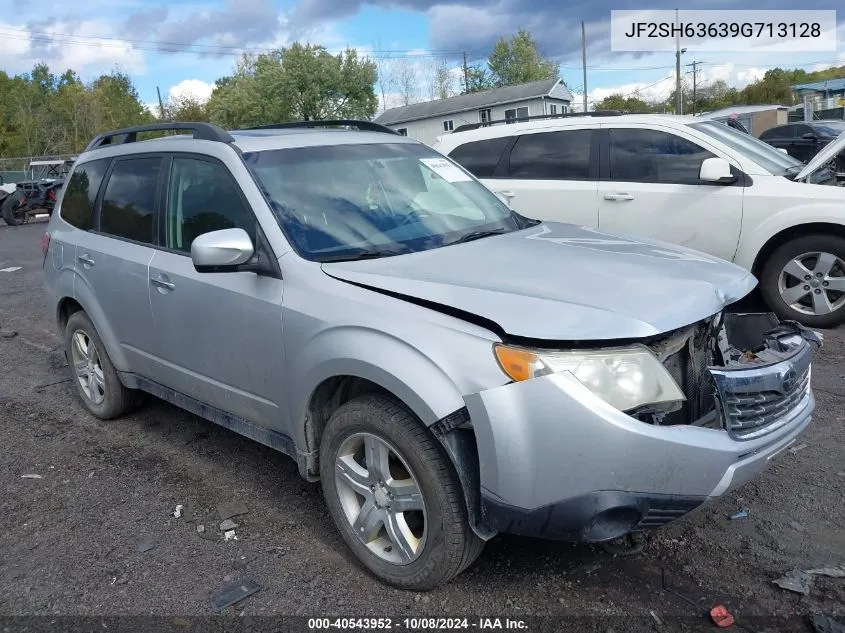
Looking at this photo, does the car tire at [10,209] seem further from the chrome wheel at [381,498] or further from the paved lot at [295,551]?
the chrome wheel at [381,498]

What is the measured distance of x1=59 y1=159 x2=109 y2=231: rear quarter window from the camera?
4.87 m

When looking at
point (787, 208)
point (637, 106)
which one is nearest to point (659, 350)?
point (787, 208)

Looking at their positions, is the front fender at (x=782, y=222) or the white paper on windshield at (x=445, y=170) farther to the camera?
the front fender at (x=782, y=222)

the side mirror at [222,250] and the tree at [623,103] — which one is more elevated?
the tree at [623,103]

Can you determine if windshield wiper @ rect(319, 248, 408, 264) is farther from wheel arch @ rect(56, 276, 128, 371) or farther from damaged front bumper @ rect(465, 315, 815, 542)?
wheel arch @ rect(56, 276, 128, 371)

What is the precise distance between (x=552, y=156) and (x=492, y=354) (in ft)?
17.1

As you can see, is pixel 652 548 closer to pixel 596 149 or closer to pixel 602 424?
pixel 602 424

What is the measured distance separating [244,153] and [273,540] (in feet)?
6.09

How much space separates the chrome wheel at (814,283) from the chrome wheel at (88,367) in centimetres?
536

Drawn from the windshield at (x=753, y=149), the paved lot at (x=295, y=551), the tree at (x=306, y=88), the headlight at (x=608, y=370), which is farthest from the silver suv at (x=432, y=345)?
the tree at (x=306, y=88)

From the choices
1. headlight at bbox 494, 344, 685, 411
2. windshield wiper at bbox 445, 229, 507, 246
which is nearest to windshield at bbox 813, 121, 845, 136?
windshield wiper at bbox 445, 229, 507, 246

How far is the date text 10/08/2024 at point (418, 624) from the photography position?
2.76m

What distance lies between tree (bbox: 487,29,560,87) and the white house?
1792 cm

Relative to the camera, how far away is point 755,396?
266 centimetres
